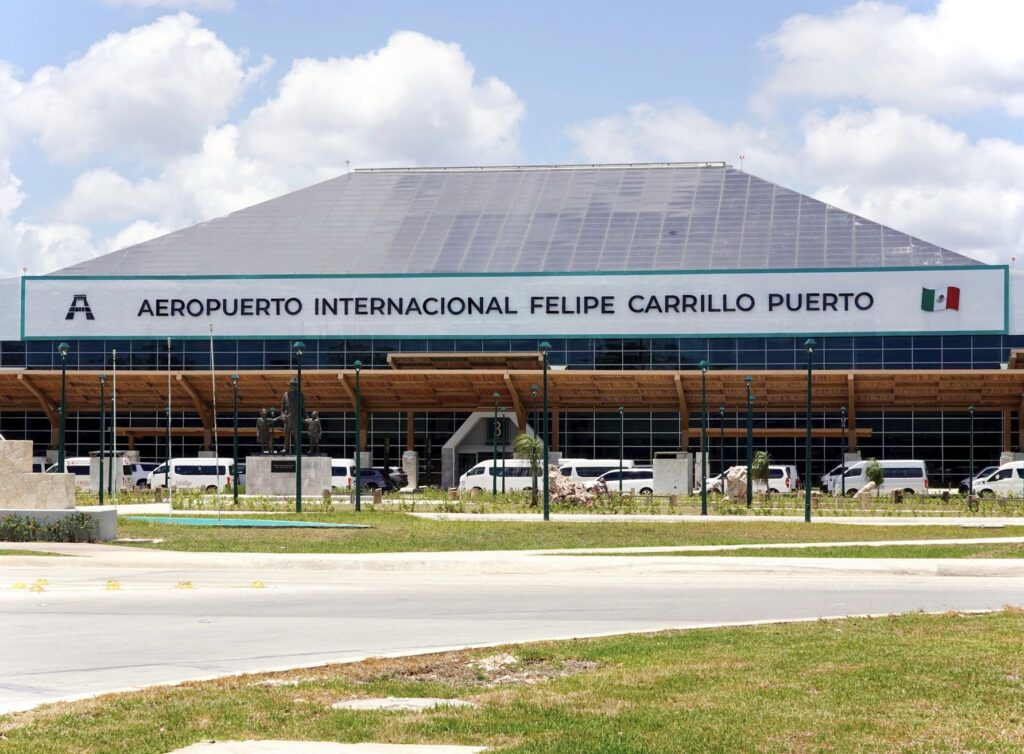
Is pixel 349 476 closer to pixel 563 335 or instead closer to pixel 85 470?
pixel 85 470

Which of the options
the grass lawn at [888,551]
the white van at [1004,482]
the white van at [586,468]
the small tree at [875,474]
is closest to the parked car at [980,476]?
the white van at [1004,482]

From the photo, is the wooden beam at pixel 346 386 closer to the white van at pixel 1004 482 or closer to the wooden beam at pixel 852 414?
the wooden beam at pixel 852 414

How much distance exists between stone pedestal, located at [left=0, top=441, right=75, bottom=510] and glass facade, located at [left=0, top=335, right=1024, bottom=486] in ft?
158

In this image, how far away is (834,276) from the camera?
258 ft

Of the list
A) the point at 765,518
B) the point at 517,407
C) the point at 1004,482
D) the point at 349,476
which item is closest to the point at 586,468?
the point at 517,407

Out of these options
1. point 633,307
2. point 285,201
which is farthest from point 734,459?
point 285,201

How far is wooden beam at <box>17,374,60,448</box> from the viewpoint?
81.0 metres

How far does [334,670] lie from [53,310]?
2998 inches

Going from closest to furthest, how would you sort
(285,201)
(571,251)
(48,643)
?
1. (48,643)
2. (571,251)
3. (285,201)

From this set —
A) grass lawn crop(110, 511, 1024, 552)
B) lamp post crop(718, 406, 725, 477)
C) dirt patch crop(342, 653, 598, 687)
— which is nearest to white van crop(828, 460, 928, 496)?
lamp post crop(718, 406, 725, 477)

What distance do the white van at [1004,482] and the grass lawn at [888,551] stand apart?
110 feet

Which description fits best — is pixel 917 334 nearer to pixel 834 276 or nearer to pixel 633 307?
pixel 834 276

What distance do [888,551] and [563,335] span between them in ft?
164

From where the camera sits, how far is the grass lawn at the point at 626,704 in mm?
9695
